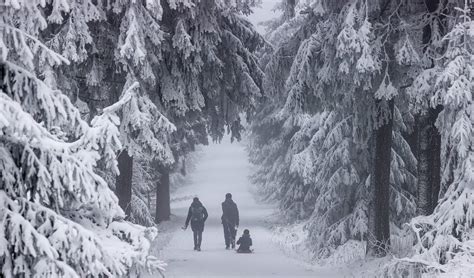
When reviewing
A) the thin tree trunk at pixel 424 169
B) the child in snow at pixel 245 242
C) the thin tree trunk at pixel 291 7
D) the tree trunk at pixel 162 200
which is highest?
the thin tree trunk at pixel 291 7

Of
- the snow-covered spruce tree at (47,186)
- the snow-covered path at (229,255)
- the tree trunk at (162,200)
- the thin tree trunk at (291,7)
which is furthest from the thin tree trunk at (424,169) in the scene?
the tree trunk at (162,200)

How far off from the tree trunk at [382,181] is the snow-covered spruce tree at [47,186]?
8.71 metres

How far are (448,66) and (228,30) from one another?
564cm

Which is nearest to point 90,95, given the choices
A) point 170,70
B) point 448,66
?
point 170,70

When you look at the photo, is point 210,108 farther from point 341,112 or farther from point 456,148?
point 456,148

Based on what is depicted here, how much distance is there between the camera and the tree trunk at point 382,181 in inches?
543

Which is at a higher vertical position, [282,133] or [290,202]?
[282,133]

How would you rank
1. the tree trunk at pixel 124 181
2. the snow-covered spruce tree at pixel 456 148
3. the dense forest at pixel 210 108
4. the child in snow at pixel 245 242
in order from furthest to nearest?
the child in snow at pixel 245 242 → the tree trunk at pixel 124 181 → the snow-covered spruce tree at pixel 456 148 → the dense forest at pixel 210 108

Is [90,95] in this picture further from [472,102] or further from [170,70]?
[472,102]

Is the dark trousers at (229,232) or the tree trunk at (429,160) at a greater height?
the tree trunk at (429,160)

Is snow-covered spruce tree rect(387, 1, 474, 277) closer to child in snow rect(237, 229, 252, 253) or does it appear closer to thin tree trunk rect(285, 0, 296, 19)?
thin tree trunk rect(285, 0, 296, 19)

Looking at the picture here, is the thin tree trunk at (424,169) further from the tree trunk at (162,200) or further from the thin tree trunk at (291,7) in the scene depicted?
the tree trunk at (162,200)

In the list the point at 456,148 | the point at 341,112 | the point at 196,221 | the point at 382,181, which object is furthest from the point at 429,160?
the point at 196,221

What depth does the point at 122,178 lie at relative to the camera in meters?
13.8
